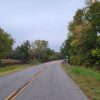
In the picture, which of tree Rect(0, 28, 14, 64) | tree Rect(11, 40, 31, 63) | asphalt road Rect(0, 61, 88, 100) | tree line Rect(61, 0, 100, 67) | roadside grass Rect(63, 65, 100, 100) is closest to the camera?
asphalt road Rect(0, 61, 88, 100)

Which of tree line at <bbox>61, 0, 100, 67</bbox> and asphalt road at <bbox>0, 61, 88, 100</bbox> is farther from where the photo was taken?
tree line at <bbox>61, 0, 100, 67</bbox>

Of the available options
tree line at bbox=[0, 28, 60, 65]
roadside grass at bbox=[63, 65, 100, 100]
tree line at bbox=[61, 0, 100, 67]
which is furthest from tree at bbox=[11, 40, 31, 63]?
roadside grass at bbox=[63, 65, 100, 100]

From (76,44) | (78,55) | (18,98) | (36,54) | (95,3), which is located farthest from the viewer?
(36,54)

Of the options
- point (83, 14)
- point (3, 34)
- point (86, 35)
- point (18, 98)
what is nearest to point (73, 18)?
point (83, 14)

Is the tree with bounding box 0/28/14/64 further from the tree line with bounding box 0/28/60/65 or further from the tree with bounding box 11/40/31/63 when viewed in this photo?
the tree with bounding box 11/40/31/63

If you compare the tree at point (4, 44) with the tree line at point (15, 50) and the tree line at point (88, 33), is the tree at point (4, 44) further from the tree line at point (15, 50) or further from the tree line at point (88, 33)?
the tree line at point (88, 33)

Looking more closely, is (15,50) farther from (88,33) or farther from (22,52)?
(88,33)

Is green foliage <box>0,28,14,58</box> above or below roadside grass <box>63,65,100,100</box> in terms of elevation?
above

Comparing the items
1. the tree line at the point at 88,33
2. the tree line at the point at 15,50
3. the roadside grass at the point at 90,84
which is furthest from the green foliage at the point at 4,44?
the roadside grass at the point at 90,84

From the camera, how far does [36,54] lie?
182m

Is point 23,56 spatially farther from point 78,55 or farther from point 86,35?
point 86,35

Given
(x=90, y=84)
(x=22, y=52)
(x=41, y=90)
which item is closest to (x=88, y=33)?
(x=90, y=84)

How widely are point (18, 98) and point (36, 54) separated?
16752 centimetres

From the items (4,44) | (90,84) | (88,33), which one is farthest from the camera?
(4,44)
